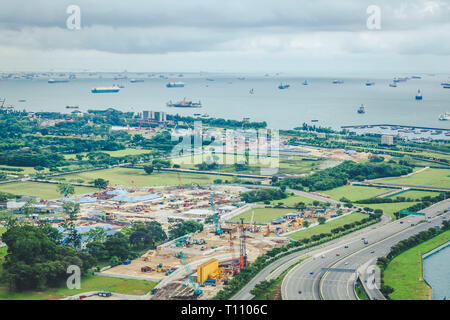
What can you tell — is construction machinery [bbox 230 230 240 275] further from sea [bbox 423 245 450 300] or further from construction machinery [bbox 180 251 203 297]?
sea [bbox 423 245 450 300]

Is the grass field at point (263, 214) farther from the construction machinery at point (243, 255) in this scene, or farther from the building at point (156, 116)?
the building at point (156, 116)

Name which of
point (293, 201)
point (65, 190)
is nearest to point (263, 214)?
point (293, 201)

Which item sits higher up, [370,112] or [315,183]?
[370,112]

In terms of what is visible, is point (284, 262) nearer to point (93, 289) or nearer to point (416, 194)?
point (93, 289)

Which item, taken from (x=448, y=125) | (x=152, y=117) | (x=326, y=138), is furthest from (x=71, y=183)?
(x=448, y=125)
